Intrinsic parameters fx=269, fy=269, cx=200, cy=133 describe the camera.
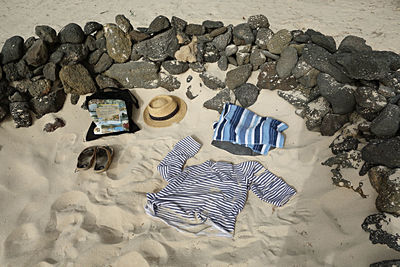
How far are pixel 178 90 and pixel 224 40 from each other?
41.0 inches

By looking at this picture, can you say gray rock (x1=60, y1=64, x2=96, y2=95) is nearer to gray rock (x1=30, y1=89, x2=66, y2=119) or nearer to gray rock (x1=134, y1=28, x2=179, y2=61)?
gray rock (x1=30, y1=89, x2=66, y2=119)

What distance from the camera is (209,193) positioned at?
124 inches

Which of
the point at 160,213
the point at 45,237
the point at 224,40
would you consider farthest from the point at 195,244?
the point at 224,40

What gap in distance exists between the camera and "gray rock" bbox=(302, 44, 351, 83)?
3.32 meters

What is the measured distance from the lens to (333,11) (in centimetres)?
652

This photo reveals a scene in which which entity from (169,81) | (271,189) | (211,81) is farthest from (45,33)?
(271,189)

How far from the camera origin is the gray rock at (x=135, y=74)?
4.24 metres

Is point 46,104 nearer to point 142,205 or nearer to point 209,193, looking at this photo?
point 142,205

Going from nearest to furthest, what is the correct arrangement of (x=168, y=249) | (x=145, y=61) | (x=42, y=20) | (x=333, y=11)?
(x=168, y=249), (x=145, y=61), (x=333, y=11), (x=42, y=20)

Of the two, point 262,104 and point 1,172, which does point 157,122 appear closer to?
point 262,104

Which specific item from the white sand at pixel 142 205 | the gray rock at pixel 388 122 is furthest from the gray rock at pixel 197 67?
the gray rock at pixel 388 122

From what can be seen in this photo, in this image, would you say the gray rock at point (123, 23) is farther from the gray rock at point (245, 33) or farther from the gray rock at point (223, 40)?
the gray rock at point (245, 33)

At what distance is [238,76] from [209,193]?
1.81 metres

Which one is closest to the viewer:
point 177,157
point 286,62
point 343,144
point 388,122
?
point 388,122
